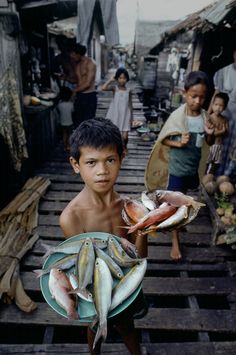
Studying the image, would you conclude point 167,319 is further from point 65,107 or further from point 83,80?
point 83,80

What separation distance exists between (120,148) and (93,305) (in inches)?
42.7

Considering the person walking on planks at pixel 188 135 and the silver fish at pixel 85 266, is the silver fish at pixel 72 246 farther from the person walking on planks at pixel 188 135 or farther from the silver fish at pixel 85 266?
the person walking on planks at pixel 188 135

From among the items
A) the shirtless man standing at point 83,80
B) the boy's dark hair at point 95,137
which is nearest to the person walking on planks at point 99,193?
the boy's dark hair at point 95,137

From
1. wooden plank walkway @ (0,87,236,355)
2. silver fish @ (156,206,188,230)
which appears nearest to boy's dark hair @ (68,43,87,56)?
wooden plank walkway @ (0,87,236,355)

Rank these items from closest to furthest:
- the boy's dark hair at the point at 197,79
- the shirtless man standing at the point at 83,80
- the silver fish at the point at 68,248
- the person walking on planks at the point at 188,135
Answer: the silver fish at the point at 68,248 < the boy's dark hair at the point at 197,79 < the person walking on planks at the point at 188,135 < the shirtless man standing at the point at 83,80

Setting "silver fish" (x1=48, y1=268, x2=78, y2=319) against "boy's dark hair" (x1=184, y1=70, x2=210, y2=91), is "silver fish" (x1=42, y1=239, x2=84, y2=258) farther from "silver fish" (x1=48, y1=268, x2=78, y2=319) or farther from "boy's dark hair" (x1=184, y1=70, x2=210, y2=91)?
"boy's dark hair" (x1=184, y1=70, x2=210, y2=91)

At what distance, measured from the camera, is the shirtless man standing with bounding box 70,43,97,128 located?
744 cm

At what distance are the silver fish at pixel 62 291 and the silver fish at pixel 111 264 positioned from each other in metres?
0.27

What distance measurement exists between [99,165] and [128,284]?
0.81 metres

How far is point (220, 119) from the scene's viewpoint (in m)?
4.77

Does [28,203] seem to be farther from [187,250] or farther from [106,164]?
[106,164]

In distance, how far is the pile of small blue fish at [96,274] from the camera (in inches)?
64.8

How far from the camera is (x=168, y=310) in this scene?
3.19 metres

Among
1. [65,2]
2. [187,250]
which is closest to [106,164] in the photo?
[187,250]
